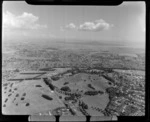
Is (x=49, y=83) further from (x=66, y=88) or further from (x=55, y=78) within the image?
(x=66, y=88)

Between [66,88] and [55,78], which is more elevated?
[55,78]

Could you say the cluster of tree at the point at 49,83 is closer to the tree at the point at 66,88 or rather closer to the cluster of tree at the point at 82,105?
the tree at the point at 66,88

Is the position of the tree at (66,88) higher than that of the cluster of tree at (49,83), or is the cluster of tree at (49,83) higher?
the cluster of tree at (49,83)

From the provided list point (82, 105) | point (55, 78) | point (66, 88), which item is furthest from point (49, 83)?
point (82, 105)

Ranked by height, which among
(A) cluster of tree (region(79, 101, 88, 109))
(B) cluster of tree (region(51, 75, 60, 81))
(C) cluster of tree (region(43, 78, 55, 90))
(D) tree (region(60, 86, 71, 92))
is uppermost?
(B) cluster of tree (region(51, 75, 60, 81))

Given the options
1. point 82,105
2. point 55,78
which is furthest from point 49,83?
point 82,105

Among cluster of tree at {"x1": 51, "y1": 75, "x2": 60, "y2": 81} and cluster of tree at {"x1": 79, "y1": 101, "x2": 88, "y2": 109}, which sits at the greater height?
cluster of tree at {"x1": 51, "y1": 75, "x2": 60, "y2": 81}

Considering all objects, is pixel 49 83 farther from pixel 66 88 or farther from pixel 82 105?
pixel 82 105

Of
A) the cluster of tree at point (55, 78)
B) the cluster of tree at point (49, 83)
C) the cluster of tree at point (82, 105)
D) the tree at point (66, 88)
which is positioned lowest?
the cluster of tree at point (82, 105)

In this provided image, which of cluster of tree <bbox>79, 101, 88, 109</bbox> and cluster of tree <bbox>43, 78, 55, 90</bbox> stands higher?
cluster of tree <bbox>43, 78, 55, 90</bbox>

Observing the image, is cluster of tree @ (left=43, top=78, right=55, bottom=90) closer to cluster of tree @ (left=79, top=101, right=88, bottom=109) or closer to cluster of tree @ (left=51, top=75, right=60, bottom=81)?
cluster of tree @ (left=51, top=75, right=60, bottom=81)

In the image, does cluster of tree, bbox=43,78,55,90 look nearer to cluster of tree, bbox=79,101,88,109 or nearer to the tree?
the tree

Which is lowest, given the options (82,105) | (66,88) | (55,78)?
(82,105)
